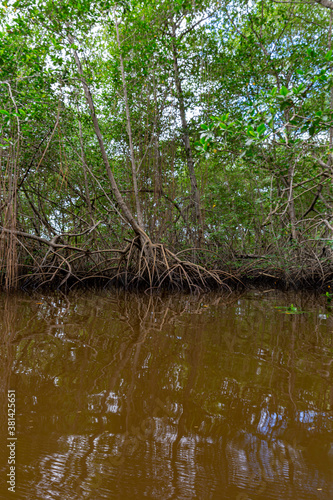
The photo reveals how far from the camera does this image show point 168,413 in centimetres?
100

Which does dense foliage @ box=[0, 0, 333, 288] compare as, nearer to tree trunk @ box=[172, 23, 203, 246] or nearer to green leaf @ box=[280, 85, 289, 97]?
tree trunk @ box=[172, 23, 203, 246]

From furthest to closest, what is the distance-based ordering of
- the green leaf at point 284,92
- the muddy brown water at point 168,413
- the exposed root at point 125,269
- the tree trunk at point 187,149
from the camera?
the tree trunk at point 187,149
the exposed root at point 125,269
the green leaf at point 284,92
the muddy brown water at point 168,413

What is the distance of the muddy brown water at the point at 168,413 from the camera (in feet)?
2.25

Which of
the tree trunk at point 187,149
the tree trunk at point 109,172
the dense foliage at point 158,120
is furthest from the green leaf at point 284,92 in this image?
the tree trunk at point 187,149

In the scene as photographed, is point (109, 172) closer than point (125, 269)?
→ Yes

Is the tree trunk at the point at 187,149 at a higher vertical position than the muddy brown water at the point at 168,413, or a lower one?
higher

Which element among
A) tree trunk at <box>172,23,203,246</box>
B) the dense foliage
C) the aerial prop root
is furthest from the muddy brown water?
tree trunk at <box>172,23,203,246</box>

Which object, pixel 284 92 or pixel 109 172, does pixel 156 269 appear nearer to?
pixel 109 172

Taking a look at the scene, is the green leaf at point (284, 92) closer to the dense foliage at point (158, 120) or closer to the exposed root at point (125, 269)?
the dense foliage at point (158, 120)

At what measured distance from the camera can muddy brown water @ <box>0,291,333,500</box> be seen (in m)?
0.69

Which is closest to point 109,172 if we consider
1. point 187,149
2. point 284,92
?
point 187,149

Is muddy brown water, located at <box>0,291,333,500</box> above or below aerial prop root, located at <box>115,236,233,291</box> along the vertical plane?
below

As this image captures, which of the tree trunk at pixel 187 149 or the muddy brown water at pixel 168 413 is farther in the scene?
the tree trunk at pixel 187 149

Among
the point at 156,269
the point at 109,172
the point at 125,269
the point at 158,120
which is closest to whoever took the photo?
the point at 109,172
